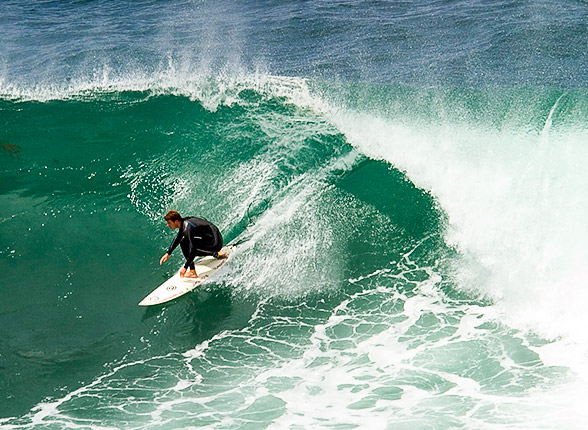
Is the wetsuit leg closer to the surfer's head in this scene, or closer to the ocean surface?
the surfer's head

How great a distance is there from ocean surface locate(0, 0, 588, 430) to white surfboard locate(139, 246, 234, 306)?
0.20 m

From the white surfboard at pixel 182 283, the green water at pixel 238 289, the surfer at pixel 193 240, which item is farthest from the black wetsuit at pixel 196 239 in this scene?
the green water at pixel 238 289

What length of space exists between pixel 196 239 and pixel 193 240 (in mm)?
67

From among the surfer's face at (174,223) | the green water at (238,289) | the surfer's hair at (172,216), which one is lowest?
the green water at (238,289)

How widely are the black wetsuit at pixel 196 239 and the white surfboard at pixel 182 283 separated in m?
0.26

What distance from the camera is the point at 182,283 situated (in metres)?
10.6

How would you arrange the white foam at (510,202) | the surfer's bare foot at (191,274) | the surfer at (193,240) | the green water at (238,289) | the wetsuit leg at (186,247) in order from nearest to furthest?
the green water at (238,289) → the white foam at (510,202) → the surfer at (193,240) → the wetsuit leg at (186,247) → the surfer's bare foot at (191,274)

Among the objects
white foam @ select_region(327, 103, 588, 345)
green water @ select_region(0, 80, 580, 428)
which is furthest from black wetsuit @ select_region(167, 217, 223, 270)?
white foam @ select_region(327, 103, 588, 345)

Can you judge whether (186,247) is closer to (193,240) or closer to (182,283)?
(193,240)

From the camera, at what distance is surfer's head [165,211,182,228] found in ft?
32.7

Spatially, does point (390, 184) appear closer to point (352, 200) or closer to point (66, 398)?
point (352, 200)

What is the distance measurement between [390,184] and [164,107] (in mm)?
5909

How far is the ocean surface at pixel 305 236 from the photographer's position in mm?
8562

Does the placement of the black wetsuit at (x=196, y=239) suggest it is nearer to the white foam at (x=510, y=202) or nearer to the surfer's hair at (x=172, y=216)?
the surfer's hair at (x=172, y=216)
